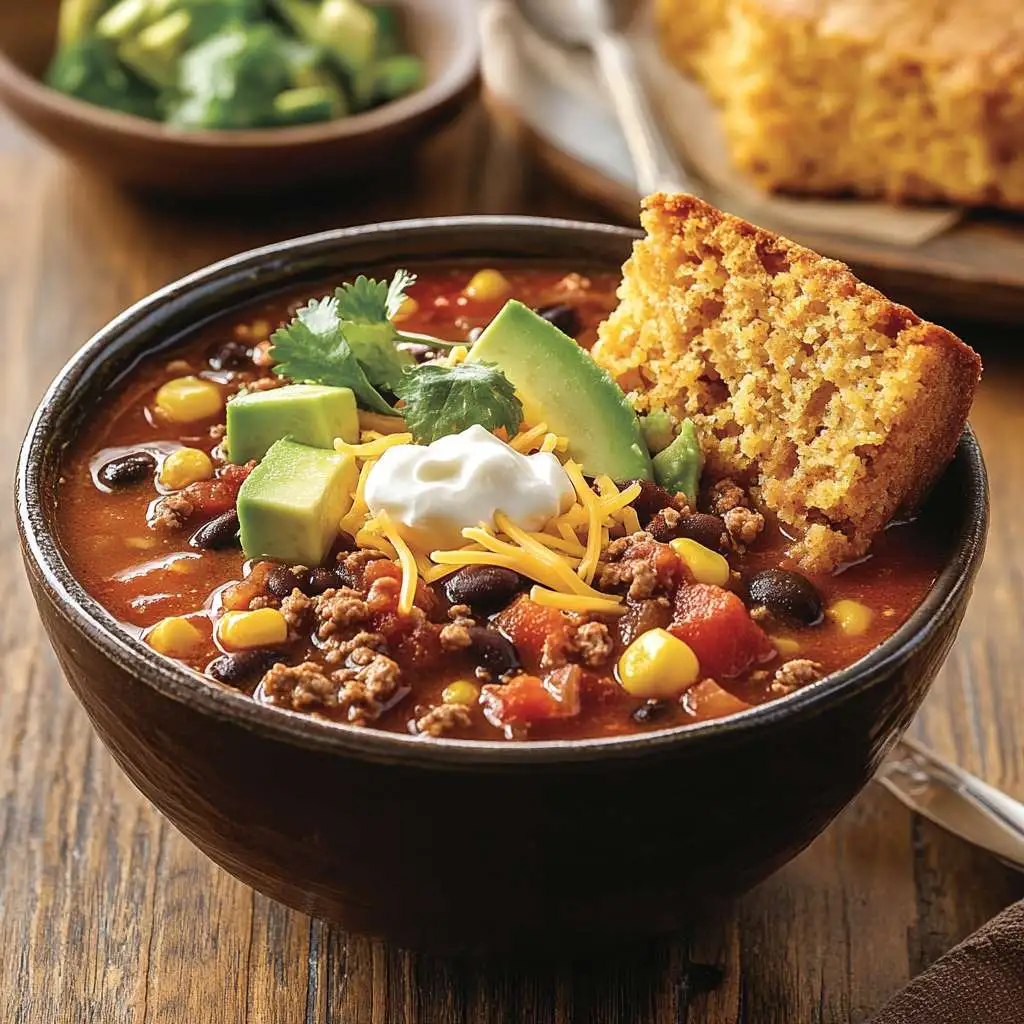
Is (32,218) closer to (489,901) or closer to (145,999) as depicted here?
(145,999)

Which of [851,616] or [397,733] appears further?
[851,616]

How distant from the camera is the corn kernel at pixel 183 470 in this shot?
9.73ft

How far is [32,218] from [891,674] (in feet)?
12.3

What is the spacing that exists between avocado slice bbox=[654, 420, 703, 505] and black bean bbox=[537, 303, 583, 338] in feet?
1.55

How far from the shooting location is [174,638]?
8.48ft

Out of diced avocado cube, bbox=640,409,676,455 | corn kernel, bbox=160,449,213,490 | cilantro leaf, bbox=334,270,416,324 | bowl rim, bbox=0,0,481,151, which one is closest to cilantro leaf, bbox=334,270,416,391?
cilantro leaf, bbox=334,270,416,324

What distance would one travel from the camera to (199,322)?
11.0 ft

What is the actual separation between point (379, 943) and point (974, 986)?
104 cm

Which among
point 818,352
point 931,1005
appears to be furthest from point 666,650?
point 931,1005

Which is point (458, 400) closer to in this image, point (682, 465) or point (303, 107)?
point (682, 465)

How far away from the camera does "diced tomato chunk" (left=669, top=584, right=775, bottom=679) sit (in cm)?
257

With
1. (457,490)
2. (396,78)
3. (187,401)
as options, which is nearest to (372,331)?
(187,401)

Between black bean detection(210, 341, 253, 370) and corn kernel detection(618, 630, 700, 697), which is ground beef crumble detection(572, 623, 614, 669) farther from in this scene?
black bean detection(210, 341, 253, 370)

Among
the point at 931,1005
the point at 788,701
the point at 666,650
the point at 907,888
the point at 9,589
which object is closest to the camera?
the point at 788,701
